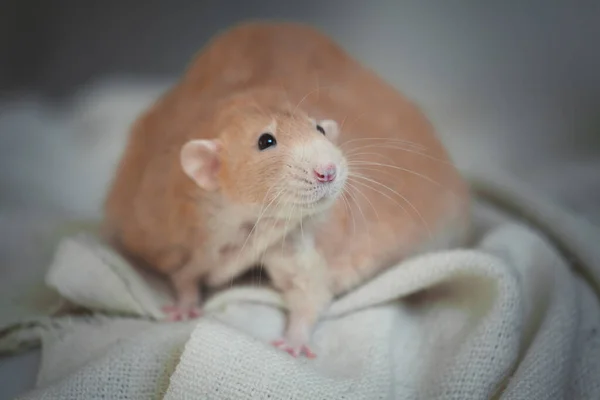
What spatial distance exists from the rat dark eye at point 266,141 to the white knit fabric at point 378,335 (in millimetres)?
333

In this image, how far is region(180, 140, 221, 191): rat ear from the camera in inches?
51.9

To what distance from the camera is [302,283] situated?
144 centimetres

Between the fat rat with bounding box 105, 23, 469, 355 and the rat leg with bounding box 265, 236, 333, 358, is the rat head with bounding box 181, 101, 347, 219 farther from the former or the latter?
the rat leg with bounding box 265, 236, 333, 358

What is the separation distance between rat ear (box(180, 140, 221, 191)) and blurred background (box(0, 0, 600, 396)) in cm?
69

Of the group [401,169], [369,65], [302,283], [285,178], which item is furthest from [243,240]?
[369,65]

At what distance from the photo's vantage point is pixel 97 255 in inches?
59.9

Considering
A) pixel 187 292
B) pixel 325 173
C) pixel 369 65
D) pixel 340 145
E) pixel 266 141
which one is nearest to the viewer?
pixel 325 173

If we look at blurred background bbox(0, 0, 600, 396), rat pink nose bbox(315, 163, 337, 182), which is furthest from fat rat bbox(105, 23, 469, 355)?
blurred background bbox(0, 0, 600, 396)

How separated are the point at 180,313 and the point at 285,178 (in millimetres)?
453

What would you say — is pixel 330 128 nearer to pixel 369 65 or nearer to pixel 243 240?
pixel 243 240

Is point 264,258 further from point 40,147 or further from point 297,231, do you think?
point 40,147

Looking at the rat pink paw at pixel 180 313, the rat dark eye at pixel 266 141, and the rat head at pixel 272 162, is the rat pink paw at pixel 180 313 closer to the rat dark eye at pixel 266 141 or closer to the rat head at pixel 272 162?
the rat head at pixel 272 162

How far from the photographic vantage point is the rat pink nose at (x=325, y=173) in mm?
1188

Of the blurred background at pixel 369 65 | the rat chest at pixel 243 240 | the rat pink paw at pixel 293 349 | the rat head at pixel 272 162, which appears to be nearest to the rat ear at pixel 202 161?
the rat head at pixel 272 162
